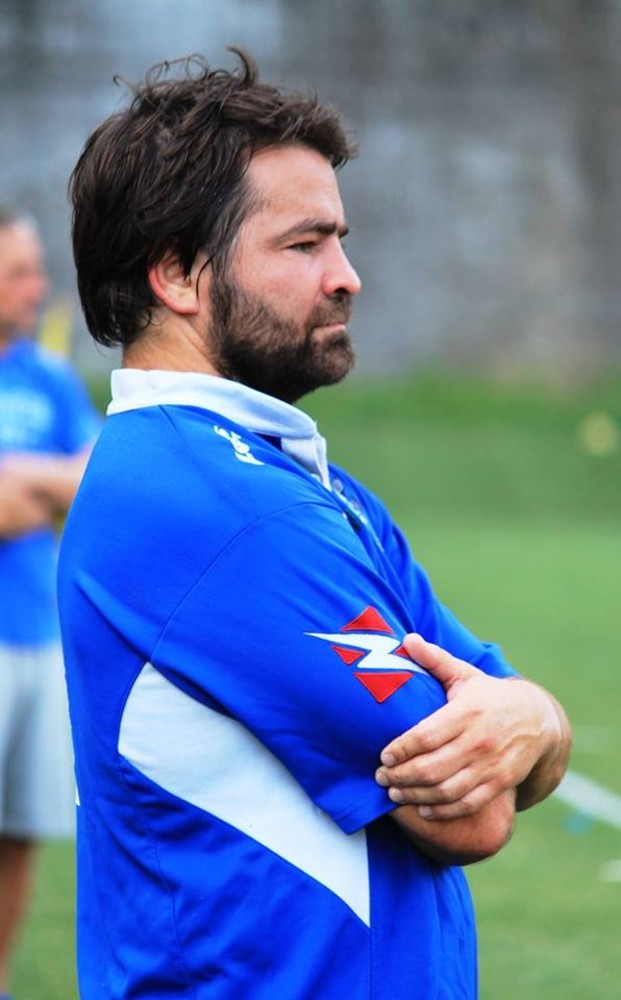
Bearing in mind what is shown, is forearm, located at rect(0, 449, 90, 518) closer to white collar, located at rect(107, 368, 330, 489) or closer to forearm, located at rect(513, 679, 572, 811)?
white collar, located at rect(107, 368, 330, 489)

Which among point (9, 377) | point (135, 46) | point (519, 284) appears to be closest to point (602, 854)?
point (9, 377)

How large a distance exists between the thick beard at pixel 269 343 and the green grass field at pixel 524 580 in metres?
0.75

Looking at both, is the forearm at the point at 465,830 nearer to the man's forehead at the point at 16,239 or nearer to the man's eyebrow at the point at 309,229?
the man's eyebrow at the point at 309,229

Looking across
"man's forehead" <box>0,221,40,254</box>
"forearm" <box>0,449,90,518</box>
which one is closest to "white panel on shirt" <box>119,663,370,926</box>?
"forearm" <box>0,449,90,518</box>

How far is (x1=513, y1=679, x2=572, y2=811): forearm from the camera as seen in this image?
2.12 m

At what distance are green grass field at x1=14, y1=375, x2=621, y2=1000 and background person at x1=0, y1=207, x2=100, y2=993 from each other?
44cm

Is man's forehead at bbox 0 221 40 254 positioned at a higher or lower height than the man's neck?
lower

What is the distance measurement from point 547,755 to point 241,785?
422mm

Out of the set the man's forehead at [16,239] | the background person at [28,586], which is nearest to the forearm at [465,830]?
the background person at [28,586]

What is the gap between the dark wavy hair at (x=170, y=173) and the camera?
222 cm

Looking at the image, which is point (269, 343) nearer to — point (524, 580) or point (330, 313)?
point (330, 313)

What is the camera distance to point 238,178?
87.4 inches

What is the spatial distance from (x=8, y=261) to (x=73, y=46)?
70.1ft

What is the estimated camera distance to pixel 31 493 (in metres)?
4.98
